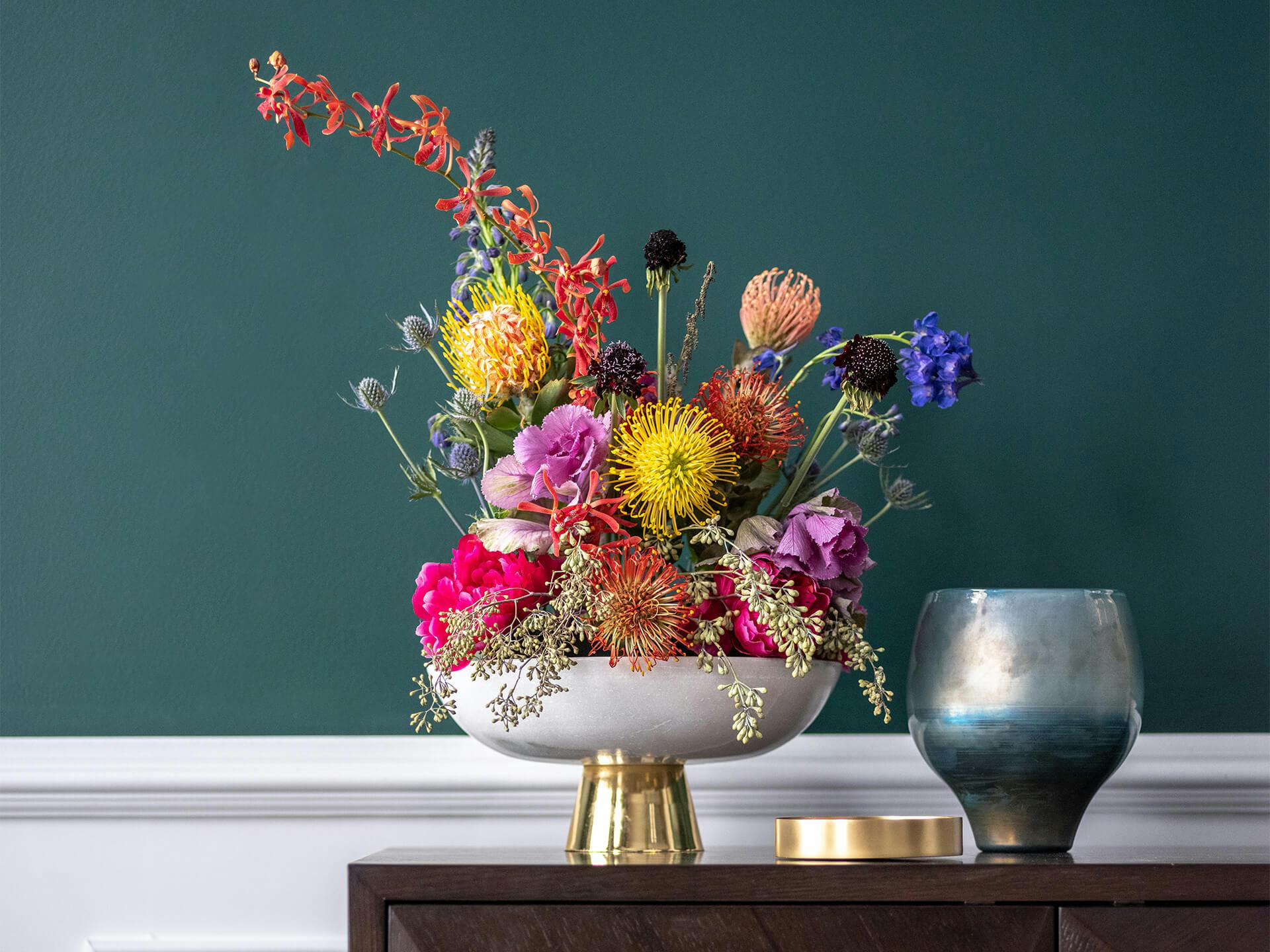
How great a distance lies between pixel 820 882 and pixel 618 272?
676 millimetres

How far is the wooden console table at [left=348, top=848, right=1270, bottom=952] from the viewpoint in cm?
67

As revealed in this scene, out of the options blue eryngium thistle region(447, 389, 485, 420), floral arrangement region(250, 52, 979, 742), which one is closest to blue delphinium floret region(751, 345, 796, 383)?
floral arrangement region(250, 52, 979, 742)

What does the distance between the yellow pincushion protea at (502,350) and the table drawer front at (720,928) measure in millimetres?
365

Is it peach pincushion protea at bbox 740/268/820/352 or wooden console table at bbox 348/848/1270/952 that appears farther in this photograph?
peach pincushion protea at bbox 740/268/820/352

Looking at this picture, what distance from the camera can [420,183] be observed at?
1195 mm

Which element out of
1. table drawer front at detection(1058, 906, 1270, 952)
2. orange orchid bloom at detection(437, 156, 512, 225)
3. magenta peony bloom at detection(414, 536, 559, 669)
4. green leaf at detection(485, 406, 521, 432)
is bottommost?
table drawer front at detection(1058, 906, 1270, 952)

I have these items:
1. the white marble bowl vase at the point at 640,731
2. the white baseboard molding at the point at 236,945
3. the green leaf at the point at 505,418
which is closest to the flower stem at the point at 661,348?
the green leaf at the point at 505,418

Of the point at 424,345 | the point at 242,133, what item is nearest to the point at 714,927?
the point at 424,345

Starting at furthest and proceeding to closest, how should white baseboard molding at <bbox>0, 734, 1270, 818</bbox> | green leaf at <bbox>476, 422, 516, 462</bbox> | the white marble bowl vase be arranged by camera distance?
white baseboard molding at <bbox>0, 734, 1270, 818</bbox> < green leaf at <bbox>476, 422, 516, 462</bbox> < the white marble bowl vase

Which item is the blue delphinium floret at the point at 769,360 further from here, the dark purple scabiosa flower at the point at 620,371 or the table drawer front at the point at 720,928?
the table drawer front at the point at 720,928

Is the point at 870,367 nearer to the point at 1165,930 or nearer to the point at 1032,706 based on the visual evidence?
the point at 1032,706

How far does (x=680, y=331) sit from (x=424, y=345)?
0.30 meters

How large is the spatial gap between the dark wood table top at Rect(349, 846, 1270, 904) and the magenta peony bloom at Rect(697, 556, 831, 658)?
0.15 metres

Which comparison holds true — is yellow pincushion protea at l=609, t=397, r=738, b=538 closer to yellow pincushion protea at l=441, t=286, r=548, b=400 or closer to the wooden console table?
yellow pincushion protea at l=441, t=286, r=548, b=400
